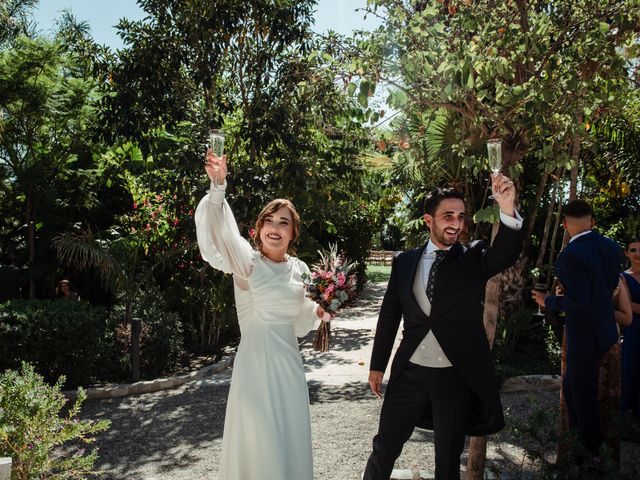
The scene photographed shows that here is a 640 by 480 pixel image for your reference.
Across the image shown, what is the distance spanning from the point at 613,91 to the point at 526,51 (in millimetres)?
797

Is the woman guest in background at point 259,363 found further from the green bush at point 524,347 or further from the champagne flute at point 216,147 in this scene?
the green bush at point 524,347

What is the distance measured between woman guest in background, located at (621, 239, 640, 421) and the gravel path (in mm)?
582

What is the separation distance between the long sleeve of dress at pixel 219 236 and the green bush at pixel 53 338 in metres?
4.50

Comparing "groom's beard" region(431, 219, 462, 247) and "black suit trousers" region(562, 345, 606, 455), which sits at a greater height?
"groom's beard" region(431, 219, 462, 247)

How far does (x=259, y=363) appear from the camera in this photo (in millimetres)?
3590

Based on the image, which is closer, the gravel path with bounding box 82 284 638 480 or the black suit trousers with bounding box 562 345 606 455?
the black suit trousers with bounding box 562 345 606 455

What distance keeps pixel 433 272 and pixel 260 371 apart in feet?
3.78

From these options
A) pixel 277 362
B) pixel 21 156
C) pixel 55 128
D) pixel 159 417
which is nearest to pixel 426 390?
pixel 277 362

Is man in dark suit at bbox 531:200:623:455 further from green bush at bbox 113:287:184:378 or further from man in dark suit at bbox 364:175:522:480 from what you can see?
green bush at bbox 113:287:184:378

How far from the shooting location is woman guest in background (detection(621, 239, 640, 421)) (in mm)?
5508

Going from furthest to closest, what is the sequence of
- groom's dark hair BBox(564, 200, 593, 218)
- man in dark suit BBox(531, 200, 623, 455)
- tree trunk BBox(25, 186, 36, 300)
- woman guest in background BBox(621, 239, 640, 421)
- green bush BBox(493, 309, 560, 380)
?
tree trunk BBox(25, 186, 36, 300) → green bush BBox(493, 309, 560, 380) → woman guest in background BBox(621, 239, 640, 421) → groom's dark hair BBox(564, 200, 593, 218) → man in dark suit BBox(531, 200, 623, 455)

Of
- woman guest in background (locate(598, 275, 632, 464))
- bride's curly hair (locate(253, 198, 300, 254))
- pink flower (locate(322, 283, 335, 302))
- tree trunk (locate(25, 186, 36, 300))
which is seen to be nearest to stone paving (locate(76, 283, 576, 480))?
woman guest in background (locate(598, 275, 632, 464))

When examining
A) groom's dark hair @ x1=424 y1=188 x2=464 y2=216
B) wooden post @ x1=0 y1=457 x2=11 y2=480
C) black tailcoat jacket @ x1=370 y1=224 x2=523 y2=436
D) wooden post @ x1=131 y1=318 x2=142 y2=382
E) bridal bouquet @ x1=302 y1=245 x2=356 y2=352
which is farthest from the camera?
wooden post @ x1=131 y1=318 x2=142 y2=382

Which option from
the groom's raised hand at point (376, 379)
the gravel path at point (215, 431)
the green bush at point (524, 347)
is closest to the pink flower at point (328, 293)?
the groom's raised hand at point (376, 379)
